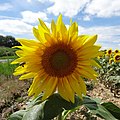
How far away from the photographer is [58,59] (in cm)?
164

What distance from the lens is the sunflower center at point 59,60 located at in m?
1.64

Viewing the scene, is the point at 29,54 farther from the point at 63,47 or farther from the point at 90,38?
the point at 90,38

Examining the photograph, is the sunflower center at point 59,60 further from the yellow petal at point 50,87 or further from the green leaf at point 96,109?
the green leaf at point 96,109

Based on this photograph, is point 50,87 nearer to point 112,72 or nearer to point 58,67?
point 58,67

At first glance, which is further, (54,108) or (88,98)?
(88,98)

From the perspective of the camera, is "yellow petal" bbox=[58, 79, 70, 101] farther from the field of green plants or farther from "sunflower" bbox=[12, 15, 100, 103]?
the field of green plants

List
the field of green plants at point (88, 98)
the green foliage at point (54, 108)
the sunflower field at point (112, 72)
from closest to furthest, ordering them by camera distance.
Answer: the green foliage at point (54, 108) → the field of green plants at point (88, 98) → the sunflower field at point (112, 72)

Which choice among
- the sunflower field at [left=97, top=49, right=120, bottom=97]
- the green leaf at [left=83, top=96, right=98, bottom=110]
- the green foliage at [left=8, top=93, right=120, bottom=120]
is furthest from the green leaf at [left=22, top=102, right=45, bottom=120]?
the sunflower field at [left=97, top=49, right=120, bottom=97]

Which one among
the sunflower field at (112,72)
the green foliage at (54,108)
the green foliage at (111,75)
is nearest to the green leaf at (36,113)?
the green foliage at (54,108)

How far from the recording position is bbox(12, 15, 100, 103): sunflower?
160 cm

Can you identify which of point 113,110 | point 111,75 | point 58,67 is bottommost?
point 111,75

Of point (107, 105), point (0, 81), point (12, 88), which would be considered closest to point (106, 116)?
point (107, 105)

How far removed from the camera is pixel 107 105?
6.03ft

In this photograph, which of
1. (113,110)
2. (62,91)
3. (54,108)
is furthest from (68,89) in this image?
(113,110)
